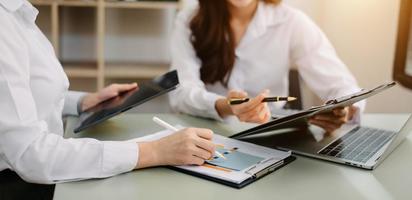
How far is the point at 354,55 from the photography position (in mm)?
2391

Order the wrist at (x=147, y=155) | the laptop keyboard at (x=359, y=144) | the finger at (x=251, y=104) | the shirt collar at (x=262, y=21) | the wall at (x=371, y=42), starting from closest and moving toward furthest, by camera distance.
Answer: the wrist at (x=147, y=155) → the laptop keyboard at (x=359, y=144) → the finger at (x=251, y=104) → the shirt collar at (x=262, y=21) → the wall at (x=371, y=42)

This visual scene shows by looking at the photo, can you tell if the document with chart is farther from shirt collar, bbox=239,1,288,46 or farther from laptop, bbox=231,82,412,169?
shirt collar, bbox=239,1,288,46

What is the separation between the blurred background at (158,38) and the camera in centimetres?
206

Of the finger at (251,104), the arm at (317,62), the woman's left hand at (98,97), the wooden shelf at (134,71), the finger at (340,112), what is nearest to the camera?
the finger at (251,104)

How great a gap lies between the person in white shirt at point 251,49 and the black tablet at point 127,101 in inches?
15.7

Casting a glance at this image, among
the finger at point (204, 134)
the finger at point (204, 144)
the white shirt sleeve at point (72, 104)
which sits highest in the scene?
the finger at point (204, 134)

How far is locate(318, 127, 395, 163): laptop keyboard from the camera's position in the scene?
3.43ft

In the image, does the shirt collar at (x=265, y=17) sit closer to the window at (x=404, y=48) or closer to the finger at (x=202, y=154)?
the window at (x=404, y=48)

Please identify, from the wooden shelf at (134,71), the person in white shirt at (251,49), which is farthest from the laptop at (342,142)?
the wooden shelf at (134,71)

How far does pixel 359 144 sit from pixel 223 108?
392 mm

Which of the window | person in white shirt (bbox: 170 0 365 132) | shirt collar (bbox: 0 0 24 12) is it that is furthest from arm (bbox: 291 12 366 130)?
shirt collar (bbox: 0 0 24 12)

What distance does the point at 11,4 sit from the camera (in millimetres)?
958

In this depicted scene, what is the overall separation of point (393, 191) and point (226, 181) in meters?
0.29

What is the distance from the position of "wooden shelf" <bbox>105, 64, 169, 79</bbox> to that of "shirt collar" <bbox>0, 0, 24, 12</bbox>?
5.15ft
